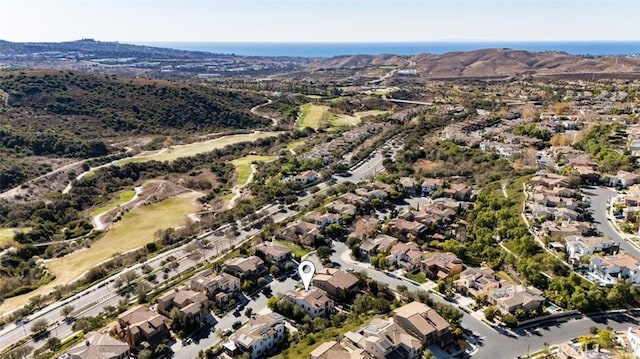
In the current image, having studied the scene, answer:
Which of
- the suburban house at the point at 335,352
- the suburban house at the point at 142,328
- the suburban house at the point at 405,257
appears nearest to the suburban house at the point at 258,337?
the suburban house at the point at 335,352

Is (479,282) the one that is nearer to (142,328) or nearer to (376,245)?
(376,245)

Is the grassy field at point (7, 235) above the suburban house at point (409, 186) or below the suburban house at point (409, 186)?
below

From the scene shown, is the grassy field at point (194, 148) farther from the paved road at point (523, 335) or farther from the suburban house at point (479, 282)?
the paved road at point (523, 335)

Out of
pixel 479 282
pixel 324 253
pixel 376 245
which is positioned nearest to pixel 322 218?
pixel 324 253

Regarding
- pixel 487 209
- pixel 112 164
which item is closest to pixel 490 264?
pixel 487 209

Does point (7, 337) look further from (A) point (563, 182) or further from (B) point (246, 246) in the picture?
(A) point (563, 182)

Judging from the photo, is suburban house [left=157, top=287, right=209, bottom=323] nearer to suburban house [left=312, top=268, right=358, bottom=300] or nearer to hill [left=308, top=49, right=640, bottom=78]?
suburban house [left=312, top=268, right=358, bottom=300]
